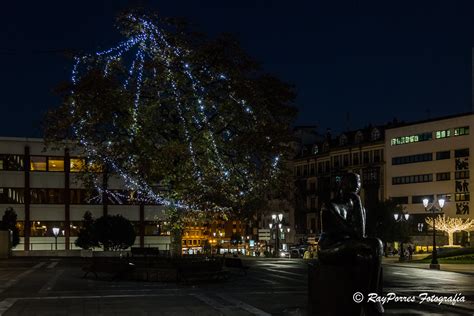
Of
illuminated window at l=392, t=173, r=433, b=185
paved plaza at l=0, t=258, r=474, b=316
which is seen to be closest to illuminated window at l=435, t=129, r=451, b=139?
illuminated window at l=392, t=173, r=433, b=185

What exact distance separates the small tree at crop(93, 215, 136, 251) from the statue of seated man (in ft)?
165

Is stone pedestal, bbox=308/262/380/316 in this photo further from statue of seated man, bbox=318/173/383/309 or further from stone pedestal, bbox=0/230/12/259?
stone pedestal, bbox=0/230/12/259

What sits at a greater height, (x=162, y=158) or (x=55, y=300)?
(x=162, y=158)

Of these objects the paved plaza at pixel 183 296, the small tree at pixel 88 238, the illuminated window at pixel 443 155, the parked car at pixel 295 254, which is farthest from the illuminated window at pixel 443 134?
the paved plaza at pixel 183 296

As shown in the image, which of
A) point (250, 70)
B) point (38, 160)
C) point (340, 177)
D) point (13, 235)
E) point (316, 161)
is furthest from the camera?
point (316, 161)

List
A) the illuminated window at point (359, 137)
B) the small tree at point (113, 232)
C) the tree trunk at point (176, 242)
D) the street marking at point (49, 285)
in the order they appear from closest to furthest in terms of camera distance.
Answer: the street marking at point (49, 285)
the tree trunk at point (176, 242)
the small tree at point (113, 232)
the illuminated window at point (359, 137)

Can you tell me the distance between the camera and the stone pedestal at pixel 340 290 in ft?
37.8

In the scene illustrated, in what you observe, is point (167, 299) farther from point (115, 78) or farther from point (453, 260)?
point (453, 260)

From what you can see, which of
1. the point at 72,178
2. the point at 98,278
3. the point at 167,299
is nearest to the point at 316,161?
the point at 72,178

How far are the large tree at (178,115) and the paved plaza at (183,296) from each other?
14.4 feet

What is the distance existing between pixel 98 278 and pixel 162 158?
671cm

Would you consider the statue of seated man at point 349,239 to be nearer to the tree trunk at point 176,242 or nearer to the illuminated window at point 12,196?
the tree trunk at point 176,242

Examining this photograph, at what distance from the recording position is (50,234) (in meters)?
77.6

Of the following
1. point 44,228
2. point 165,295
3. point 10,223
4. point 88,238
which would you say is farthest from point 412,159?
point 165,295
